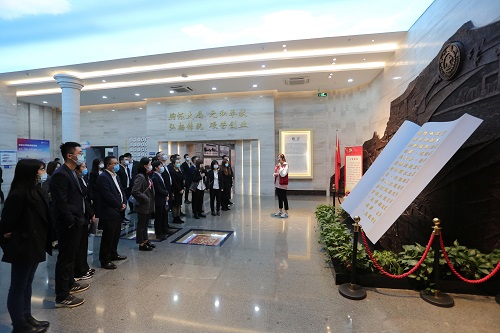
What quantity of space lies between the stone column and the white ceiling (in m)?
0.25

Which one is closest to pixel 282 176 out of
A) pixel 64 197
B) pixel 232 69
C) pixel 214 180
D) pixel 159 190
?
pixel 214 180

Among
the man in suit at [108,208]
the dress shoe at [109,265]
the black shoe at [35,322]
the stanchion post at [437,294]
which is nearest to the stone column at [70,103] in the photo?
the man in suit at [108,208]

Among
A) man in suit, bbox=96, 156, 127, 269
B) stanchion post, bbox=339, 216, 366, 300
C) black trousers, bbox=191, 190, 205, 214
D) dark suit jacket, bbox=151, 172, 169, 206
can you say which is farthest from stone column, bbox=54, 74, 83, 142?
stanchion post, bbox=339, 216, 366, 300

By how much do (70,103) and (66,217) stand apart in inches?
270

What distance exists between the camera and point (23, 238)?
1896 millimetres

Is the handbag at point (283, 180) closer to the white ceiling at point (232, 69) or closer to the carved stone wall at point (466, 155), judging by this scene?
the carved stone wall at point (466, 155)

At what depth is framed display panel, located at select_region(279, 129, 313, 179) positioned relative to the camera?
375 inches

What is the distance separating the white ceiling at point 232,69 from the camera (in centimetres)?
602

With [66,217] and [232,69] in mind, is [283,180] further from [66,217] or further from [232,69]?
[66,217]

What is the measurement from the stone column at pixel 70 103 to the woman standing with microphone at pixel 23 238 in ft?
23.0

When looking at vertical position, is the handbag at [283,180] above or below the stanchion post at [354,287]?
above

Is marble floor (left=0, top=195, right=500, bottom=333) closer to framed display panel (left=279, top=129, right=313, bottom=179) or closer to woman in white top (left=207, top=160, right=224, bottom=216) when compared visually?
woman in white top (left=207, top=160, right=224, bottom=216)

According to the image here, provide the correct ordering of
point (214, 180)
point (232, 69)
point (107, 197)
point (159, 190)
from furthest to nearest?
point (232, 69) → point (214, 180) → point (159, 190) → point (107, 197)

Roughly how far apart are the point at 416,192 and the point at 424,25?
3753 mm
